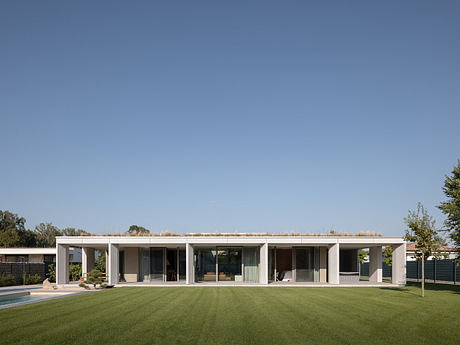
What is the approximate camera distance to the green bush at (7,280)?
2873cm

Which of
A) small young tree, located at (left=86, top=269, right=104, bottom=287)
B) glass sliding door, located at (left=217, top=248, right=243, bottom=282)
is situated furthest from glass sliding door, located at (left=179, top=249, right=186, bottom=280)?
small young tree, located at (left=86, top=269, right=104, bottom=287)

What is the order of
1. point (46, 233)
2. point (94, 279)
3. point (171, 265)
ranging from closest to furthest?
point (94, 279)
point (171, 265)
point (46, 233)

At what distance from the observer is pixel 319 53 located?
100ft

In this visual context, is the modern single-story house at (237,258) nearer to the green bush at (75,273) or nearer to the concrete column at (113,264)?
the concrete column at (113,264)

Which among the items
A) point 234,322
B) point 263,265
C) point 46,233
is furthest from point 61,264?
point 46,233

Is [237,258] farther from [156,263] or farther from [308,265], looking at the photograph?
[156,263]

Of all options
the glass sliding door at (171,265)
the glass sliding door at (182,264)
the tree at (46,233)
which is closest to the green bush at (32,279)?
the glass sliding door at (171,265)

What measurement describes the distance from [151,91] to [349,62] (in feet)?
53.1

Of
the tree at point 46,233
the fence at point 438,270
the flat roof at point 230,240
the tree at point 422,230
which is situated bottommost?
the tree at point 46,233

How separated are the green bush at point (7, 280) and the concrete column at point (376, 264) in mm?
25035

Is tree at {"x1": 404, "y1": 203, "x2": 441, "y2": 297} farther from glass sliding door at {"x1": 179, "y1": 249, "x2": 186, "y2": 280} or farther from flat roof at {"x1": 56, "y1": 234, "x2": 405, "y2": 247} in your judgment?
glass sliding door at {"x1": 179, "y1": 249, "x2": 186, "y2": 280}

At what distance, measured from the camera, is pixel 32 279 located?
1243 inches

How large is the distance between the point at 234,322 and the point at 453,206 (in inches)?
609

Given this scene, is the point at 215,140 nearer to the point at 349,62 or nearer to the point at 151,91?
the point at 151,91
